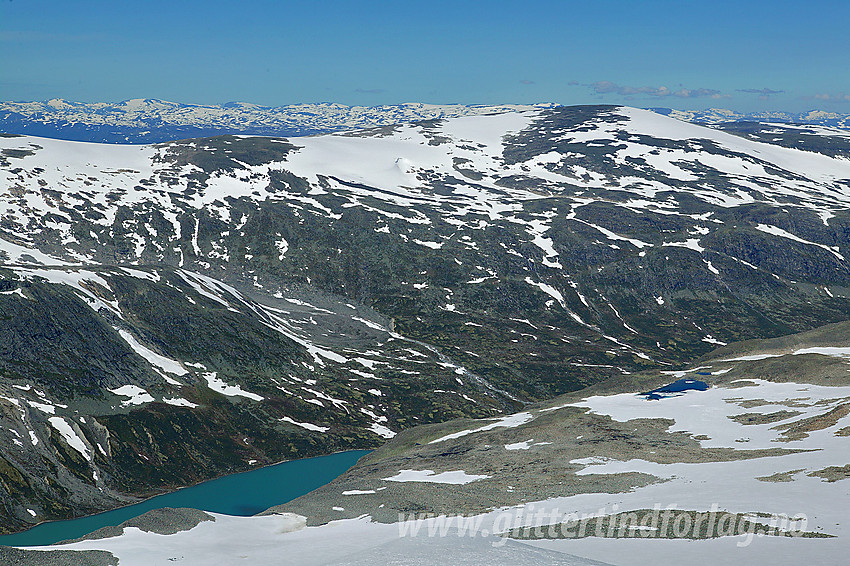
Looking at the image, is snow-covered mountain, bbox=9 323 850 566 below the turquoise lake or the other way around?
the other way around

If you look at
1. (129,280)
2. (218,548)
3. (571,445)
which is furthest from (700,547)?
(129,280)

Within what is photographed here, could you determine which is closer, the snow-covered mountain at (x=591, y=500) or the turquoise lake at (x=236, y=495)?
the snow-covered mountain at (x=591, y=500)

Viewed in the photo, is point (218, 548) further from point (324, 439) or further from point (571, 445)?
point (324, 439)

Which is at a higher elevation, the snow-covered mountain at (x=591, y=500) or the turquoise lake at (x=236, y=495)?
the snow-covered mountain at (x=591, y=500)

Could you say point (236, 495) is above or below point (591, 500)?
below

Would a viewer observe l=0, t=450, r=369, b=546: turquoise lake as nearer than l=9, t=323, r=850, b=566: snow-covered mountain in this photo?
No

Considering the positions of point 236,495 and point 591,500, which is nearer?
point 591,500

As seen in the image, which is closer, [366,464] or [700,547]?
[700,547]

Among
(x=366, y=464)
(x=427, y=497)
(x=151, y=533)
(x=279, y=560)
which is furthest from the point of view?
(x=366, y=464)
